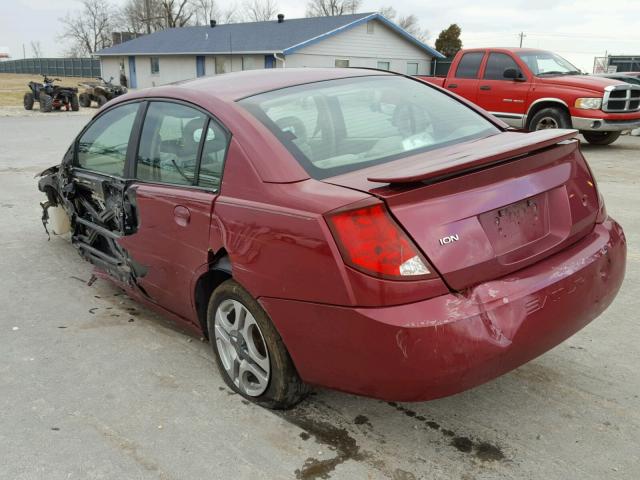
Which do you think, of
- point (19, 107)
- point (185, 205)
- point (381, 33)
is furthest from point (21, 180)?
point (381, 33)

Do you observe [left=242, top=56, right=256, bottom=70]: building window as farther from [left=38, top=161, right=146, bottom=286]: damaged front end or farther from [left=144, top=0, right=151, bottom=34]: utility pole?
[left=144, top=0, right=151, bottom=34]: utility pole

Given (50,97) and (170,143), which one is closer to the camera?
(170,143)

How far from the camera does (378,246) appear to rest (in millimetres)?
2191

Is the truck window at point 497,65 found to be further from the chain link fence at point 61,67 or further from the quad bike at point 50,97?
the chain link fence at point 61,67

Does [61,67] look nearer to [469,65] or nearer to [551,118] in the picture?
[469,65]

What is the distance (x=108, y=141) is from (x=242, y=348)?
2032mm

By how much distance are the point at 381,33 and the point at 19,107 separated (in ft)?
65.9

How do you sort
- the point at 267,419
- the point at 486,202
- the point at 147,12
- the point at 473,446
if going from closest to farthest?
the point at 486,202 < the point at 473,446 < the point at 267,419 < the point at 147,12

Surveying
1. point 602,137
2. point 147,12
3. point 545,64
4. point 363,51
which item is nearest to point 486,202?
point 545,64

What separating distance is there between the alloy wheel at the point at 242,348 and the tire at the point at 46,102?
23754 millimetres

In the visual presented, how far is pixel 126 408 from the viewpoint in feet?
9.66

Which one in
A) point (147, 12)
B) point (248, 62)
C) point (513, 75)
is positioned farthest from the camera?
point (147, 12)

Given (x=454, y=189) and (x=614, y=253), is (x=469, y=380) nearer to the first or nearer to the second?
(x=454, y=189)

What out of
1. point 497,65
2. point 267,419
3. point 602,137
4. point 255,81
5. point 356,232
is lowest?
point 267,419
